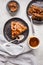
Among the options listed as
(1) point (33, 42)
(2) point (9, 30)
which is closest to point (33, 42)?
(1) point (33, 42)

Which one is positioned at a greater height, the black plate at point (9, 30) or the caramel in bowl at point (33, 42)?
the black plate at point (9, 30)

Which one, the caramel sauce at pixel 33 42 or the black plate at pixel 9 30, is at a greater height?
the black plate at pixel 9 30

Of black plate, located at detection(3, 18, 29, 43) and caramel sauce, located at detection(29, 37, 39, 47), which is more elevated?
black plate, located at detection(3, 18, 29, 43)

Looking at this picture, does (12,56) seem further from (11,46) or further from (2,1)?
(2,1)

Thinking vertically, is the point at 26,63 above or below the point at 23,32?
below

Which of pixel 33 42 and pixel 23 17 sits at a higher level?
pixel 23 17

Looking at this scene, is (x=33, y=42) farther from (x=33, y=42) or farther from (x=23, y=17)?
(x=23, y=17)

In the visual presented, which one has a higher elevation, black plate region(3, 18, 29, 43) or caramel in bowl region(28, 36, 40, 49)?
black plate region(3, 18, 29, 43)

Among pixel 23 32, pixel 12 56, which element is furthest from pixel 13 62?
pixel 23 32
